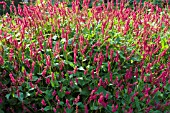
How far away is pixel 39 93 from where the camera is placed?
284 cm

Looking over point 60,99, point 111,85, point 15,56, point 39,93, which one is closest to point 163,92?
point 111,85

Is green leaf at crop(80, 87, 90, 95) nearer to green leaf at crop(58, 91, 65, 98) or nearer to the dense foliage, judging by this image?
the dense foliage

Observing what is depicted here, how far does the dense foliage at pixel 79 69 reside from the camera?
2.87m

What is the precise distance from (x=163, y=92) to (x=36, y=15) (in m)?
1.51

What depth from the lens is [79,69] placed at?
9.89ft

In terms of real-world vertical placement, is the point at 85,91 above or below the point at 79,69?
below

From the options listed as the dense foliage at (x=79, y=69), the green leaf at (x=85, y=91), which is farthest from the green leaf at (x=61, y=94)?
the green leaf at (x=85, y=91)

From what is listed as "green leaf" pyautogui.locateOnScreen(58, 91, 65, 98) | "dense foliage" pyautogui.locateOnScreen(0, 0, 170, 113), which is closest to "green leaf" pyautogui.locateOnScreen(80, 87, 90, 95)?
"dense foliage" pyautogui.locateOnScreen(0, 0, 170, 113)

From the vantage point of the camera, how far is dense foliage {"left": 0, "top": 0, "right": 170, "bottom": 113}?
2.87m

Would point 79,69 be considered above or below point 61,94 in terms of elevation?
above

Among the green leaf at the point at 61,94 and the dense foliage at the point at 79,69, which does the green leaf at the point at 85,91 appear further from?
the green leaf at the point at 61,94

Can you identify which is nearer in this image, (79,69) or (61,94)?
(61,94)

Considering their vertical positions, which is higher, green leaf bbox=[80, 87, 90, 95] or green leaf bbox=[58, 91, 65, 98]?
green leaf bbox=[58, 91, 65, 98]

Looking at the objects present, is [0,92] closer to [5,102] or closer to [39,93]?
[5,102]
